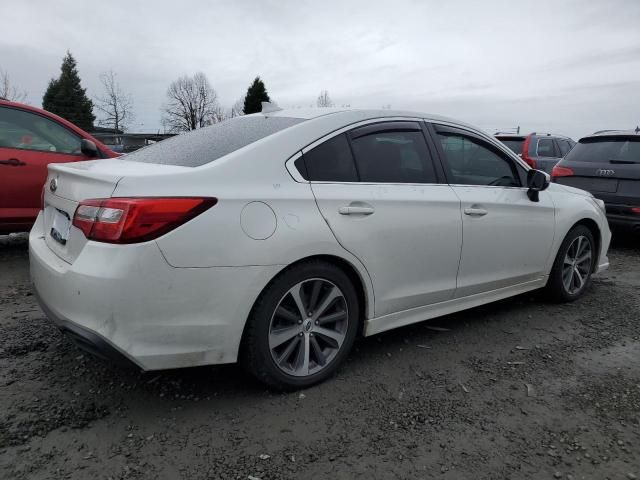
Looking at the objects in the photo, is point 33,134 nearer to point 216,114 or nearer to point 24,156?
point 24,156

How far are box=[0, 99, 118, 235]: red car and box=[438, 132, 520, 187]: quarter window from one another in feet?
11.1

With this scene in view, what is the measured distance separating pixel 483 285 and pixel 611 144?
463cm

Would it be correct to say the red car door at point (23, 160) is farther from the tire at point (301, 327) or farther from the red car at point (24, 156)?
the tire at point (301, 327)

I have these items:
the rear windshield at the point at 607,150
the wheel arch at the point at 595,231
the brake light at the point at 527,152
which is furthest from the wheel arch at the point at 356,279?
the brake light at the point at 527,152

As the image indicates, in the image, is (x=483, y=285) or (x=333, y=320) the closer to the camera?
(x=333, y=320)

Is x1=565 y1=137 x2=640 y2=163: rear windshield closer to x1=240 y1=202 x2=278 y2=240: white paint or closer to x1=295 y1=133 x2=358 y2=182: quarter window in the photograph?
x1=295 y1=133 x2=358 y2=182: quarter window

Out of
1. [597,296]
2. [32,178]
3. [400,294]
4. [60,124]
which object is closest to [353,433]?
[400,294]

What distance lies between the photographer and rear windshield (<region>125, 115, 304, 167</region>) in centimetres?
271

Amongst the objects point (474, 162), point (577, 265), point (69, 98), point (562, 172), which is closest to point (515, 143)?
point (562, 172)

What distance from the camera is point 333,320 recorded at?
9.41 feet

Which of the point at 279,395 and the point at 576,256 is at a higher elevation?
the point at 576,256

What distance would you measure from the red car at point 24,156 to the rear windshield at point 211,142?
2.14m

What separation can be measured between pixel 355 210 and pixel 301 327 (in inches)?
27.6

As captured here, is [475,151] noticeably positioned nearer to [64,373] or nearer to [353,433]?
[353,433]
